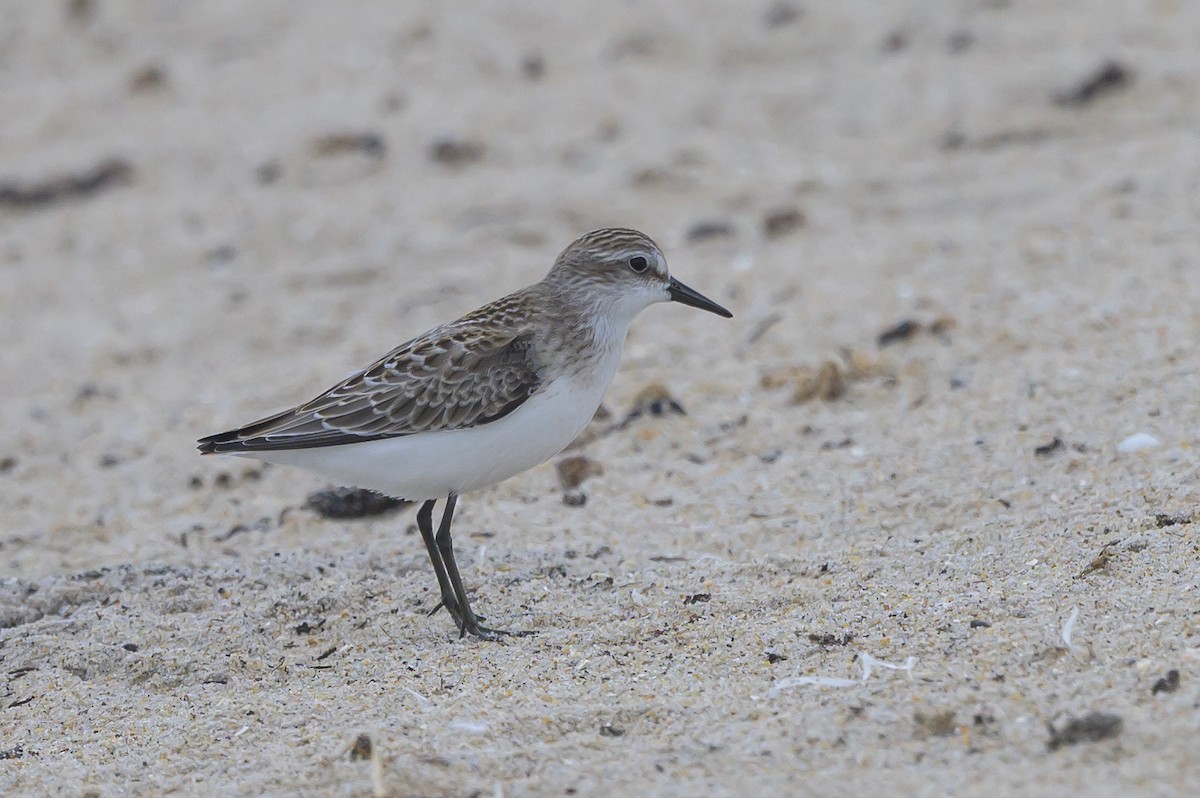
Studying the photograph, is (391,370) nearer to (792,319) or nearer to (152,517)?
(152,517)

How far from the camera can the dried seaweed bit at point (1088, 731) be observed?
11.6 ft

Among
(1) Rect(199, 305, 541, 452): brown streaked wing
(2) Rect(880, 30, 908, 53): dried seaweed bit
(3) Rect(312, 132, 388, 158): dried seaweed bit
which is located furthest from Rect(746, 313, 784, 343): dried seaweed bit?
(2) Rect(880, 30, 908, 53): dried seaweed bit

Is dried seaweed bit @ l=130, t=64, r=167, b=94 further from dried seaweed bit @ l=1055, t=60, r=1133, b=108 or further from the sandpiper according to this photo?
the sandpiper

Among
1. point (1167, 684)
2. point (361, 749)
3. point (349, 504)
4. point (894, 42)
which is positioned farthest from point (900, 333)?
point (894, 42)

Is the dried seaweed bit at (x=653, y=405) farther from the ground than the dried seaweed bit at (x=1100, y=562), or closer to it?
closer to it

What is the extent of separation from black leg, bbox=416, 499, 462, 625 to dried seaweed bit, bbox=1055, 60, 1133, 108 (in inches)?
234

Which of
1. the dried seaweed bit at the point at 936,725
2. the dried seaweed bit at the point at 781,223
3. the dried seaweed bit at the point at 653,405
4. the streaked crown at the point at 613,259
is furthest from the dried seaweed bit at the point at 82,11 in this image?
the dried seaweed bit at the point at 936,725

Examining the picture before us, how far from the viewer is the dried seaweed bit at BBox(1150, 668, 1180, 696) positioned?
145 inches

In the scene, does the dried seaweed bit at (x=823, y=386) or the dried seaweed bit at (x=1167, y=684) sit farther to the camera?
the dried seaweed bit at (x=823, y=386)

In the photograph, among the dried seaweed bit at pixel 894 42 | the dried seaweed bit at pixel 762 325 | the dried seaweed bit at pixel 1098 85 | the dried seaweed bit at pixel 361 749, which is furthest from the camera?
the dried seaweed bit at pixel 894 42

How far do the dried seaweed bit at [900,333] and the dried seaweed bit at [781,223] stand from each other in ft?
5.36

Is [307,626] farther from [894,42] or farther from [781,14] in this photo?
[781,14]

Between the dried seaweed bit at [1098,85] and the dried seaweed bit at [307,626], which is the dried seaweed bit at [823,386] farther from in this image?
the dried seaweed bit at [1098,85]

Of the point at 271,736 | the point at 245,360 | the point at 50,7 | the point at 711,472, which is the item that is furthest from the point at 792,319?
the point at 50,7
